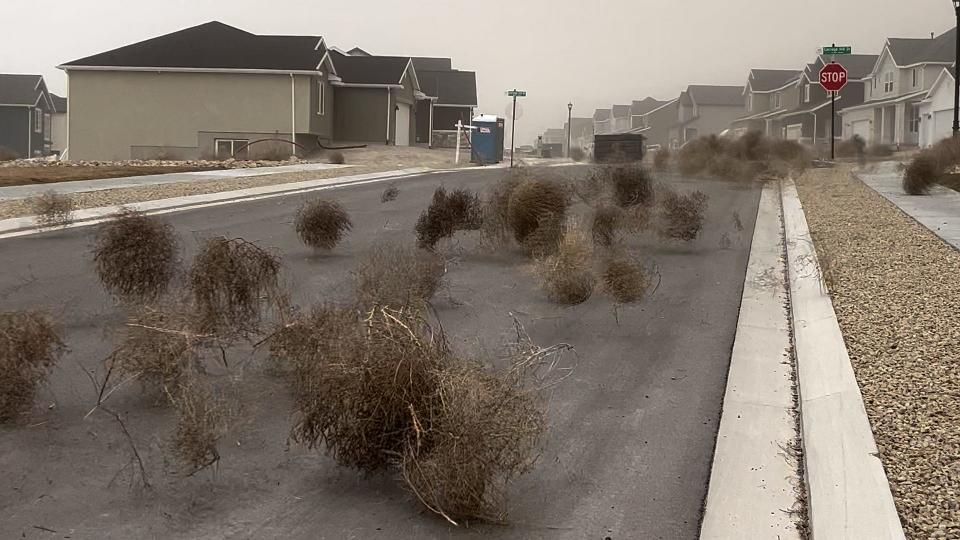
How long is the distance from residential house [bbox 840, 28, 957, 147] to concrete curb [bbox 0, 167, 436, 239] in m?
36.0

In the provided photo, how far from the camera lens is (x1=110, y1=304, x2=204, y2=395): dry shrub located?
6512 millimetres

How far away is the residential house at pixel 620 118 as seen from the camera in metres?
130

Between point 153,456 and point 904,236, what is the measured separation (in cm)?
1281

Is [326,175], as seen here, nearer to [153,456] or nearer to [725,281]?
[725,281]

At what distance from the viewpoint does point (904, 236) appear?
1536 cm

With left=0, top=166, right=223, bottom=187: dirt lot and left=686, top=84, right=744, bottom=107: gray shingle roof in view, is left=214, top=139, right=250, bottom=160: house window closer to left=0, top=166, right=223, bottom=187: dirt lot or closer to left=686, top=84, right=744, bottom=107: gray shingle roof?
left=0, top=166, right=223, bottom=187: dirt lot

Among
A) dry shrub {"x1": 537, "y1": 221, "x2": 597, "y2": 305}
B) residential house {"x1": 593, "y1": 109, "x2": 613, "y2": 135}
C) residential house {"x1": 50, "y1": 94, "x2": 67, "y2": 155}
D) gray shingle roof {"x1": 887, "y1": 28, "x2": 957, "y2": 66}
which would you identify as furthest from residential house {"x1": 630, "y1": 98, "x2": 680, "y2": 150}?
dry shrub {"x1": 537, "y1": 221, "x2": 597, "y2": 305}

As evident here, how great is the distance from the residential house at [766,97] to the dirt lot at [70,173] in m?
59.1

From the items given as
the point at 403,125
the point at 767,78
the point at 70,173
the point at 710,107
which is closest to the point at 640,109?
the point at 710,107

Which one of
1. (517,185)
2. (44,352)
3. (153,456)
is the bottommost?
(153,456)

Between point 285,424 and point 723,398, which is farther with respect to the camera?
point 723,398

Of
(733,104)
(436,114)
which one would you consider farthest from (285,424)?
(733,104)

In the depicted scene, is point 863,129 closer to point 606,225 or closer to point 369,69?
point 369,69

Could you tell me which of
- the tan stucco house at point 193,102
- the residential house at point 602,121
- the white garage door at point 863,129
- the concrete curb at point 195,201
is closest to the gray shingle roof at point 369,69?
the tan stucco house at point 193,102
